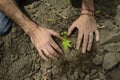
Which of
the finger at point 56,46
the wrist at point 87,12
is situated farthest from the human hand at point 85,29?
the finger at point 56,46

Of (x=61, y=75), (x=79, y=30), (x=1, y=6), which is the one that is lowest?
(x=61, y=75)

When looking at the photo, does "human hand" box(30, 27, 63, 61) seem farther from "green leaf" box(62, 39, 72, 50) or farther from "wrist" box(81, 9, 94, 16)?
"wrist" box(81, 9, 94, 16)

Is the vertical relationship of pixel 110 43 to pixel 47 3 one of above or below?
below

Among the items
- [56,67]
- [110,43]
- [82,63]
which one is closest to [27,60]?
[56,67]

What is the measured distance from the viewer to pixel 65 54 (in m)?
3.60

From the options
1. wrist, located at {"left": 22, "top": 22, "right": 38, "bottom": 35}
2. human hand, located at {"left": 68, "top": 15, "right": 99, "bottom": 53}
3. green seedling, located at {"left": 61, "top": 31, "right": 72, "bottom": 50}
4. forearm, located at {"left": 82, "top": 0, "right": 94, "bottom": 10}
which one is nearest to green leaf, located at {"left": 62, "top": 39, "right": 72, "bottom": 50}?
green seedling, located at {"left": 61, "top": 31, "right": 72, "bottom": 50}

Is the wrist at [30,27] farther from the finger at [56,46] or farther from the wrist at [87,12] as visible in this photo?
the wrist at [87,12]

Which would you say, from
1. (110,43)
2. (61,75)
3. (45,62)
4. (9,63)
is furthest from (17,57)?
(110,43)

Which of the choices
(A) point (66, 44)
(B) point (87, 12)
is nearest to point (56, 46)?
(A) point (66, 44)

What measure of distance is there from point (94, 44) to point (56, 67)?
53 centimetres

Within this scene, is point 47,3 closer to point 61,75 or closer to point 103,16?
point 103,16

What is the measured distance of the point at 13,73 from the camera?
142 inches

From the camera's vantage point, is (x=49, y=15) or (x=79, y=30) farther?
(x=49, y=15)

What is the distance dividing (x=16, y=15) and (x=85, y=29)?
2.77 ft
